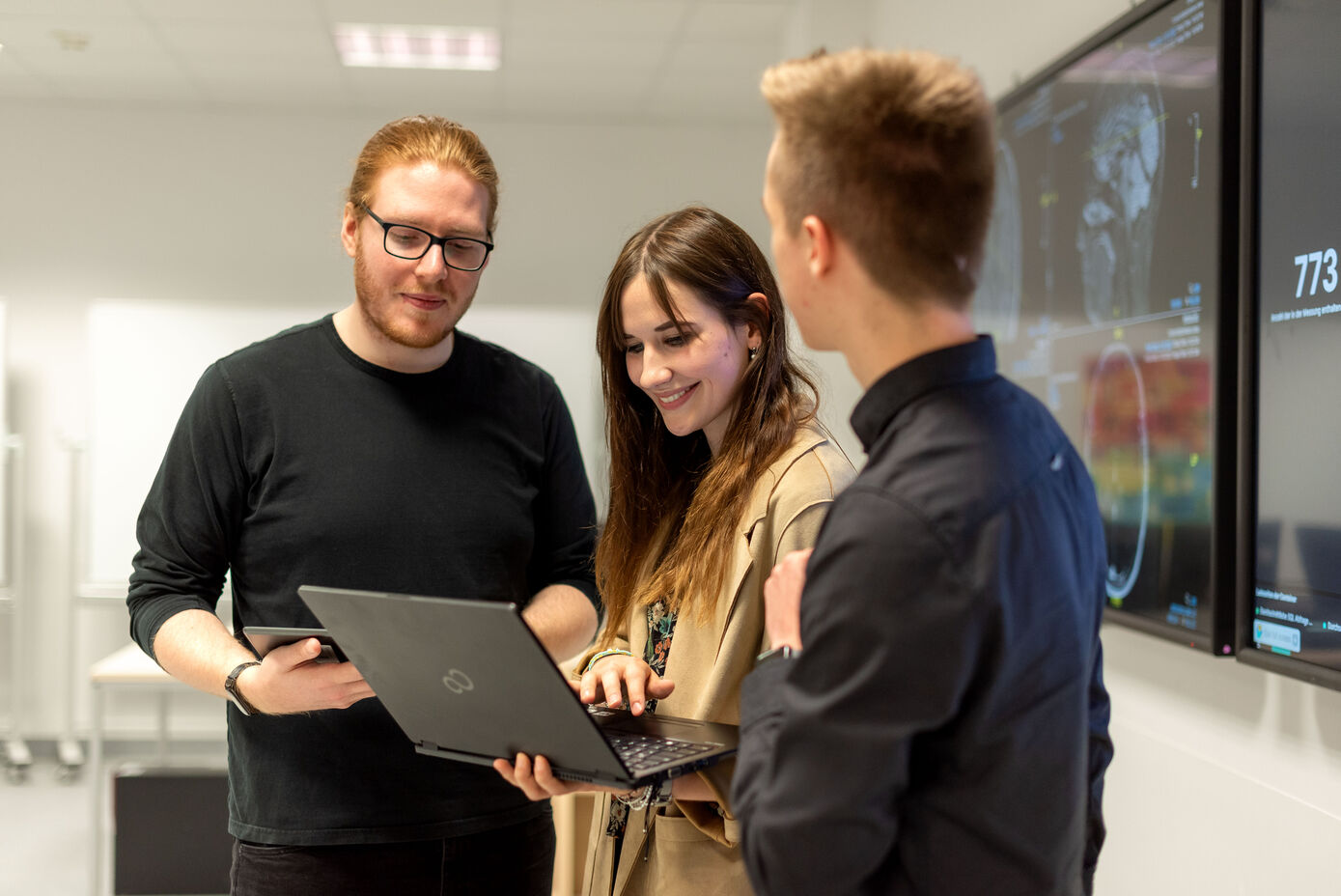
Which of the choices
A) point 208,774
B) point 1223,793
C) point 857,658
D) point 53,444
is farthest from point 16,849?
point 857,658

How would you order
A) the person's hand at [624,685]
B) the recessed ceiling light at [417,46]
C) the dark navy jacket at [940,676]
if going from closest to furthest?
the dark navy jacket at [940,676]
the person's hand at [624,685]
the recessed ceiling light at [417,46]

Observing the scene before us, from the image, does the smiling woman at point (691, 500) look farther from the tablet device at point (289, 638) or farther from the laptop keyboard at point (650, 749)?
the tablet device at point (289, 638)

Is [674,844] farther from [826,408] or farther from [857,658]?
[826,408]

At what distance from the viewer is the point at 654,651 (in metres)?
1.29

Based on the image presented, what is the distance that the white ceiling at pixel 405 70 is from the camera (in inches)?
162

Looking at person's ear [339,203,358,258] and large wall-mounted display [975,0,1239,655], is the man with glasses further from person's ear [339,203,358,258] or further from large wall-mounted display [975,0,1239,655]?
large wall-mounted display [975,0,1239,655]

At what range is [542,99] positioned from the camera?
5148mm

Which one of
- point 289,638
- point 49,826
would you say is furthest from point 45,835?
point 289,638

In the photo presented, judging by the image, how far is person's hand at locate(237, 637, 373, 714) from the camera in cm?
114

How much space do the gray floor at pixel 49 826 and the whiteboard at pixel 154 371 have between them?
915 mm

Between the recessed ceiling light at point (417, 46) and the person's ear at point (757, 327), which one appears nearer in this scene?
the person's ear at point (757, 327)

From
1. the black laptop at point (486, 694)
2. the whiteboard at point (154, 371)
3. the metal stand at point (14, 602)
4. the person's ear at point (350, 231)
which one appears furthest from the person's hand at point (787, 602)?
the metal stand at point (14, 602)

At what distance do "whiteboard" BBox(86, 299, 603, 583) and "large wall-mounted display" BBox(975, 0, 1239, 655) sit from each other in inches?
107

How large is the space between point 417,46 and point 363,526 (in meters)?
3.60
